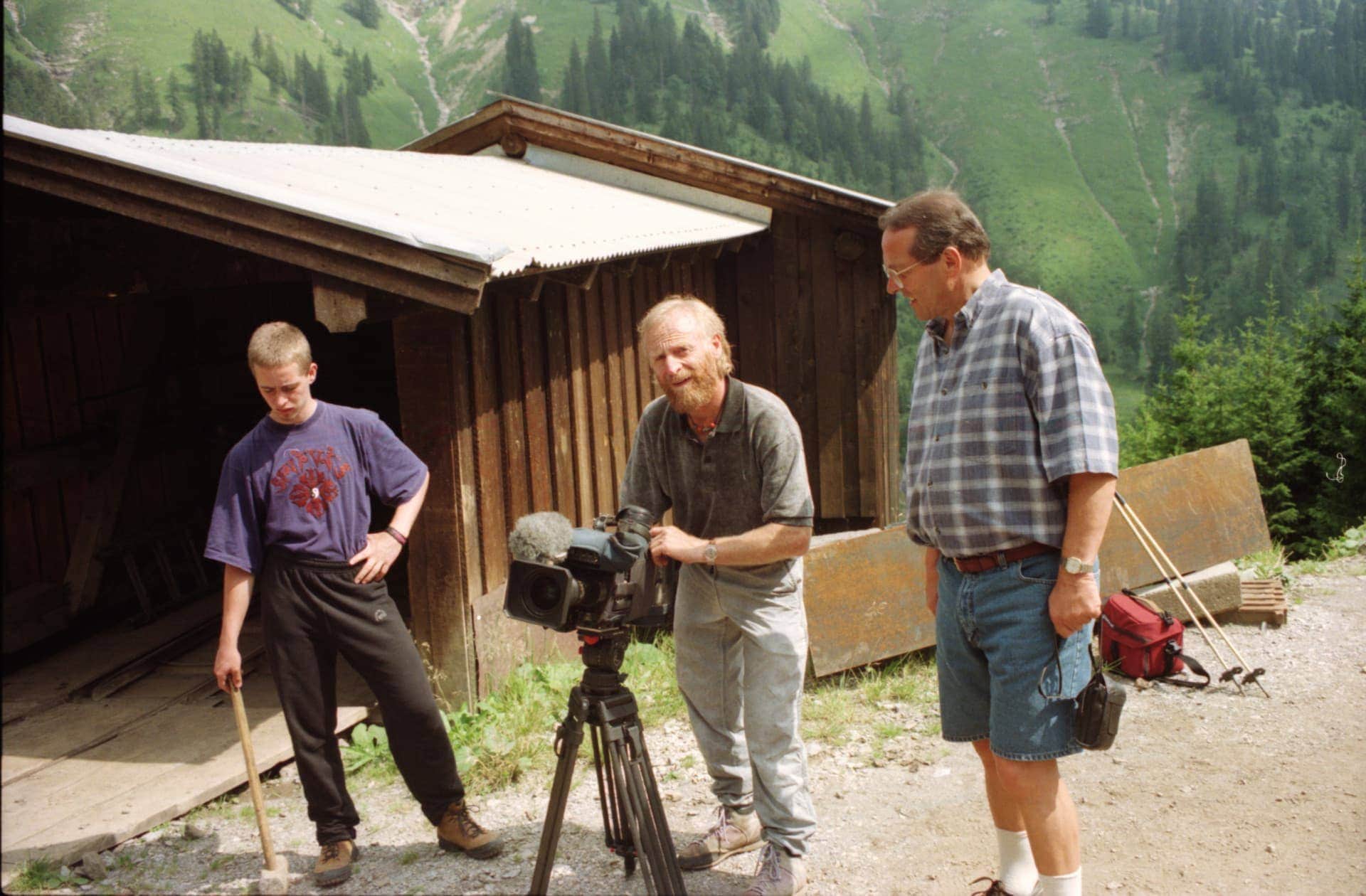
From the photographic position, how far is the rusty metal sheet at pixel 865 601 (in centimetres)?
596

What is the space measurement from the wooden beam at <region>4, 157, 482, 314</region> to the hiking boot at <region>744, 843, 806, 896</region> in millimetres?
2517

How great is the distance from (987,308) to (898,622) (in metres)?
3.59

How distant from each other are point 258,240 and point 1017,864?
3.92m

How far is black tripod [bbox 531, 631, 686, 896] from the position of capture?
3.17 metres

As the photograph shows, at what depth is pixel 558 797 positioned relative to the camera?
10.5 feet

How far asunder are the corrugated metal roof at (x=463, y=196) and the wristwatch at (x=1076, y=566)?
2.75m

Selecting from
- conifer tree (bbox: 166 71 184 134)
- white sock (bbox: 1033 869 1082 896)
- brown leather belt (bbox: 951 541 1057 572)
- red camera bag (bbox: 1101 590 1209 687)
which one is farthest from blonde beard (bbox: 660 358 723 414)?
conifer tree (bbox: 166 71 184 134)

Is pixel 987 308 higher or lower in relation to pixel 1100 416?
higher

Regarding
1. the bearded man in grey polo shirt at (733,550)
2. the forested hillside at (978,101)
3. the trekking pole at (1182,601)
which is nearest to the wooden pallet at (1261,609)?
the trekking pole at (1182,601)

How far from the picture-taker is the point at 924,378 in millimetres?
3096

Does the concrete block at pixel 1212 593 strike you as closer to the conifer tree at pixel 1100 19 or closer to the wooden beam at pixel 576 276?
the wooden beam at pixel 576 276

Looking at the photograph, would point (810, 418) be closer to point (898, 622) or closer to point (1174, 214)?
point (898, 622)

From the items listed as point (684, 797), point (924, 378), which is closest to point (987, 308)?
point (924, 378)

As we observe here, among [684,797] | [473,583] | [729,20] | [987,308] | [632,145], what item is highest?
[729,20]
